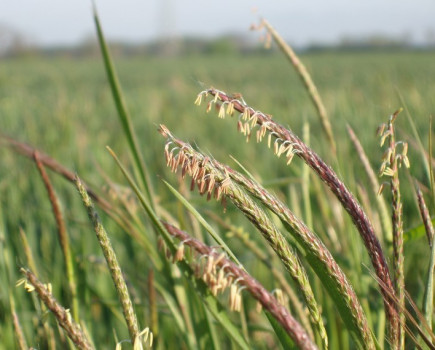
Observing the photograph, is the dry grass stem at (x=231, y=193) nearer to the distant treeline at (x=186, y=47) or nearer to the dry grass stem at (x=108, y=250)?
the dry grass stem at (x=108, y=250)

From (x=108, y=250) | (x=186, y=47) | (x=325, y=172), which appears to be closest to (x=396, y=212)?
(x=325, y=172)

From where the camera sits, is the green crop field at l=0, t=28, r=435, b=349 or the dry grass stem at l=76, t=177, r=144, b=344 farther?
the green crop field at l=0, t=28, r=435, b=349

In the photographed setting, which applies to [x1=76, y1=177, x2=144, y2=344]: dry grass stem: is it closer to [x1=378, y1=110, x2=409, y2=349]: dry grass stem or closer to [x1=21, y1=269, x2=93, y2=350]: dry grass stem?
[x1=21, y1=269, x2=93, y2=350]: dry grass stem

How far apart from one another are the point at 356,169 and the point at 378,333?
1077 mm

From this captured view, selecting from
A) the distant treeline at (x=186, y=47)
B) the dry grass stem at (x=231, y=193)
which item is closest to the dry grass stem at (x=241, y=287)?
the dry grass stem at (x=231, y=193)

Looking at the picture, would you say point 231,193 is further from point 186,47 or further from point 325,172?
point 186,47

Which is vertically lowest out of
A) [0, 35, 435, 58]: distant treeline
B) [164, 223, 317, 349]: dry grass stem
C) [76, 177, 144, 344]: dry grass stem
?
[164, 223, 317, 349]: dry grass stem

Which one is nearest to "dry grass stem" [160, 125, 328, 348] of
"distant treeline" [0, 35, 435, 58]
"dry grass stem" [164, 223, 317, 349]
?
"dry grass stem" [164, 223, 317, 349]

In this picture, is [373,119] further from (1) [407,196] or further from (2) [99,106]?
(2) [99,106]

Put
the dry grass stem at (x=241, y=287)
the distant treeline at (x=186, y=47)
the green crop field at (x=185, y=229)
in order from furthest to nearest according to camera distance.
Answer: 1. the distant treeline at (x=186, y=47)
2. the green crop field at (x=185, y=229)
3. the dry grass stem at (x=241, y=287)

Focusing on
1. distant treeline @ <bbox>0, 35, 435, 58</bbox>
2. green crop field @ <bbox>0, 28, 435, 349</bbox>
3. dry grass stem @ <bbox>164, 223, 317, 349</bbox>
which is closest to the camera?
dry grass stem @ <bbox>164, 223, 317, 349</bbox>

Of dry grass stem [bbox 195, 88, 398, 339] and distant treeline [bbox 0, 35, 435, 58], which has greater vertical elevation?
distant treeline [bbox 0, 35, 435, 58]

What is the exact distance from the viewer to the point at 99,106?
5816 millimetres

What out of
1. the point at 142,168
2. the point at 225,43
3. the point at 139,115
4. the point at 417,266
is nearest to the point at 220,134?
the point at 139,115
